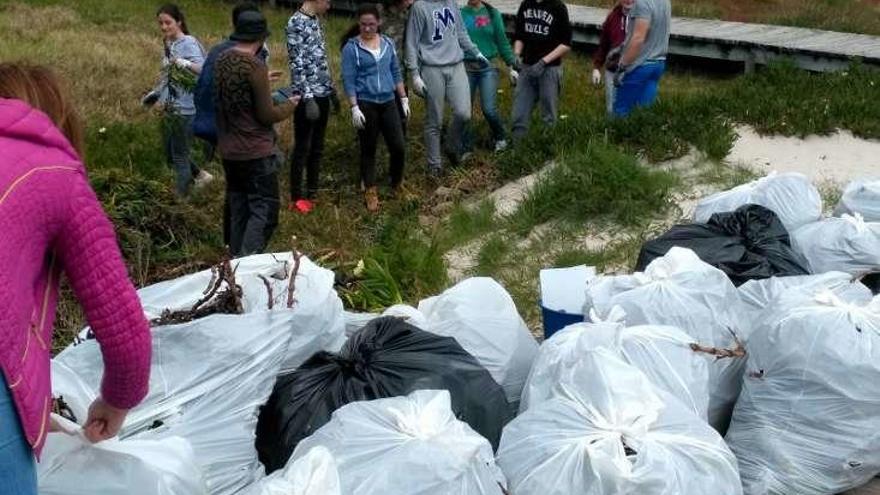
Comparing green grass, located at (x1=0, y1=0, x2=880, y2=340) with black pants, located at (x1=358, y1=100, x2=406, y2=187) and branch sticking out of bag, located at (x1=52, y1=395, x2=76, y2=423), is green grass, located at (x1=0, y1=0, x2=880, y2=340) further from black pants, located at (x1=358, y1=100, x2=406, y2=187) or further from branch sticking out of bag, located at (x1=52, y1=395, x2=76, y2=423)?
branch sticking out of bag, located at (x1=52, y1=395, x2=76, y2=423)

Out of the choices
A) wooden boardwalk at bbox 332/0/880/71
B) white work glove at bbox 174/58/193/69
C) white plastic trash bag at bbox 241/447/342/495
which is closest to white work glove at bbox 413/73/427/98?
white work glove at bbox 174/58/193/69

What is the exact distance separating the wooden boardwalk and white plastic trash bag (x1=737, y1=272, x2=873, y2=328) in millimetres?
7250

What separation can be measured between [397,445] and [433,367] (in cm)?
50

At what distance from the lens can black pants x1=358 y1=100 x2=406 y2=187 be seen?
22.3ft

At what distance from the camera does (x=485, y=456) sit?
264cm

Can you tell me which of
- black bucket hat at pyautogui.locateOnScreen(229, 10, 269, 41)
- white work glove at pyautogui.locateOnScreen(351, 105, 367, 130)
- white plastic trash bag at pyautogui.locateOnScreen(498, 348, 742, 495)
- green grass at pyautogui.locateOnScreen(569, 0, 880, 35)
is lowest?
green grass at pyautogui.locateOnScreen(569, 0, 880, 35)

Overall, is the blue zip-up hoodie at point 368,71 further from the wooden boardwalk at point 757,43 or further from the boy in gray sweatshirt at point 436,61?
the wooden boardwalk at point 757,43

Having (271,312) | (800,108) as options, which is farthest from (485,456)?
(800,108)

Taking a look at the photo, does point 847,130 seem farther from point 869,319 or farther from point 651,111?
point 869,319

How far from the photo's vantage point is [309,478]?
2.41 metres

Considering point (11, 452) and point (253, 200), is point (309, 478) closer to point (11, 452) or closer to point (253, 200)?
point (11, 452)

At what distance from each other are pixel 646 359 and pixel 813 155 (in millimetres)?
4103

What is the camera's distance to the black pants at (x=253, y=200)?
5.29 meters

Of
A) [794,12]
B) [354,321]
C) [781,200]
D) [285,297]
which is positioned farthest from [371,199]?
[794,12]
